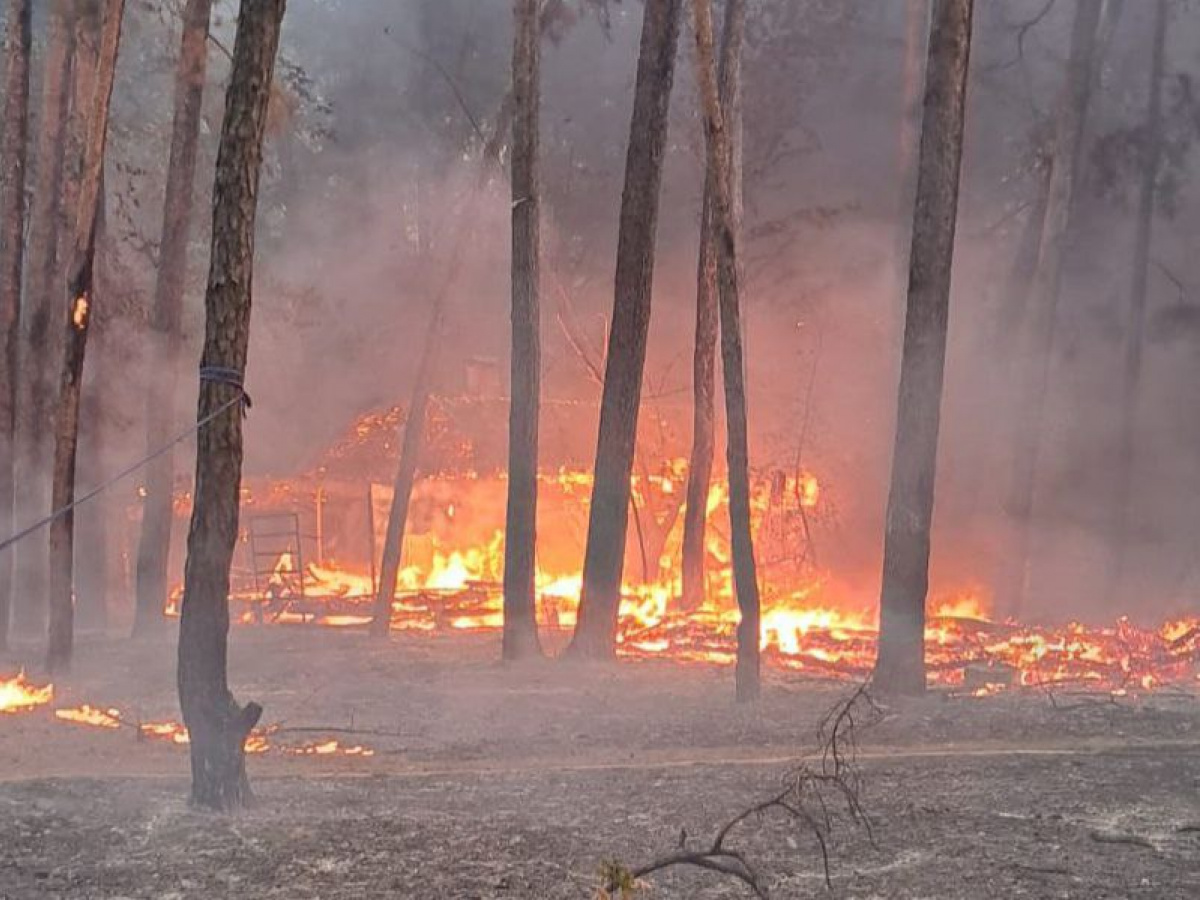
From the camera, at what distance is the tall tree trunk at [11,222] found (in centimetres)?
1373

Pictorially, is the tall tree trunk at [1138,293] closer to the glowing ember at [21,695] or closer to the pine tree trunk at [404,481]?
the pine tree trunk at [404,481]

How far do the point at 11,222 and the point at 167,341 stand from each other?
223 centimetres

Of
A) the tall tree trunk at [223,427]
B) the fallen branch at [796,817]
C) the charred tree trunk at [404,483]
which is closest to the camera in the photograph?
the fallen branch at [796,817]

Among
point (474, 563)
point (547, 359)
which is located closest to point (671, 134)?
point (547, 359)

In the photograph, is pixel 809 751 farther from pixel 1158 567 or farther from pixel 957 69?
pixel 1158 567

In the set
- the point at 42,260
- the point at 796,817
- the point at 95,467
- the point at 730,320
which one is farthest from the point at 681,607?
the point at 796,817

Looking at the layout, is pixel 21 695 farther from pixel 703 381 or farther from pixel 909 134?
pixel 909 134

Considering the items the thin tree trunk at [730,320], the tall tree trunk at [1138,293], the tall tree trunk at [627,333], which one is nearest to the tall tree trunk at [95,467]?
the tall tree trunk at [627,333]

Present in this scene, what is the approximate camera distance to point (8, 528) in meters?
14.6

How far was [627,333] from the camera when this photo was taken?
43.7 feet

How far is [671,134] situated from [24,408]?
58.0 feet

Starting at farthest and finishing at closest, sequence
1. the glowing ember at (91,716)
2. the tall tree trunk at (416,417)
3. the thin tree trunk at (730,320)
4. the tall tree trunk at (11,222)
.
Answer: the tall tree trunk at (416,417)
the tall tree trunk at (11,222)
the glowing ember at (91,716)
the thin tree trunk at (730,320)

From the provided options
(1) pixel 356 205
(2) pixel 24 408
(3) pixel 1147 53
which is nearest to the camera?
(2) pixel 24 408

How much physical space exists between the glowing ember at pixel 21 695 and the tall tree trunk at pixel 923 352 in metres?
7.75
